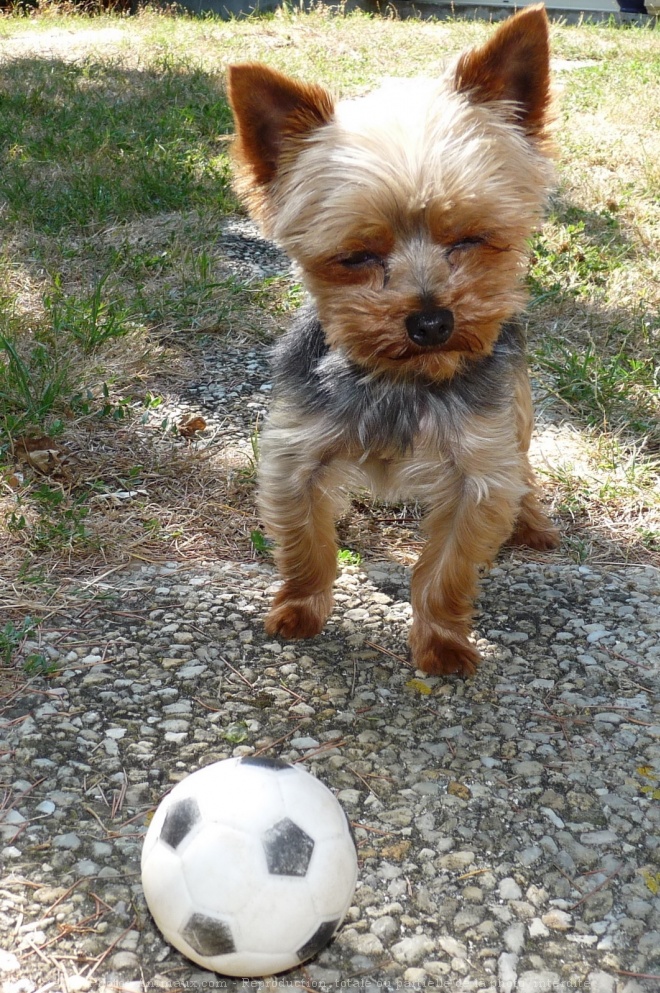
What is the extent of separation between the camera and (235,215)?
719 cm

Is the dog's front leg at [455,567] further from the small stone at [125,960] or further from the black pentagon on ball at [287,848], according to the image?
the small stone at [125,960]

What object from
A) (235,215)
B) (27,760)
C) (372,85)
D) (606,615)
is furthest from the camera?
(372,85)

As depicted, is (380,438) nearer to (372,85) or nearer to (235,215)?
(235,215)

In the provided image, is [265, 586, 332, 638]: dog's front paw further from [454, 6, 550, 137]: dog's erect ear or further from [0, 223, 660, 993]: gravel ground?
[454, 6, 550, 137]: dog's erect ear

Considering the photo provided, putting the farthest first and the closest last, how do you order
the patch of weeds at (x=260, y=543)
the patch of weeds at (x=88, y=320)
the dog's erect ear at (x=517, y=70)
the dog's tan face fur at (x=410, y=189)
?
1. the patch of weeds at (x=88, y=320)
2. the patch of weeds at (x=260, y=543)
3. the dog's erect ear at (x=517, y=70)
4. the dog's tan face fur at (x=410, y=189)

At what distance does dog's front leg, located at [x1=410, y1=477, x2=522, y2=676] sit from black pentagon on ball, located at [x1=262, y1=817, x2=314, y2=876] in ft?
4.11

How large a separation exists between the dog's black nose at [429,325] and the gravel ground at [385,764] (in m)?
1.20

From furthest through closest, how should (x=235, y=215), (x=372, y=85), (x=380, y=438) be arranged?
1. (x=372, y=85)
2. (x=235, y=215)
3. (x=380, y=438)

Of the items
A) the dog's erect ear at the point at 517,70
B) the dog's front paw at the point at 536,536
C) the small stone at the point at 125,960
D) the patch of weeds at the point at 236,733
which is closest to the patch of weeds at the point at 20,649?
the patch of weeds at the point at 236,733

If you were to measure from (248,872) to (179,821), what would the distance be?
22 centimetres

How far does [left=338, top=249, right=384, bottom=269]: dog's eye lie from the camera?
9.64 feet

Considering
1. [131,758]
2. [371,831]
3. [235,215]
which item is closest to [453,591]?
[371,831]

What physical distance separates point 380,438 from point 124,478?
1.52 m

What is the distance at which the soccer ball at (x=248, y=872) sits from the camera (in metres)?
2.05
